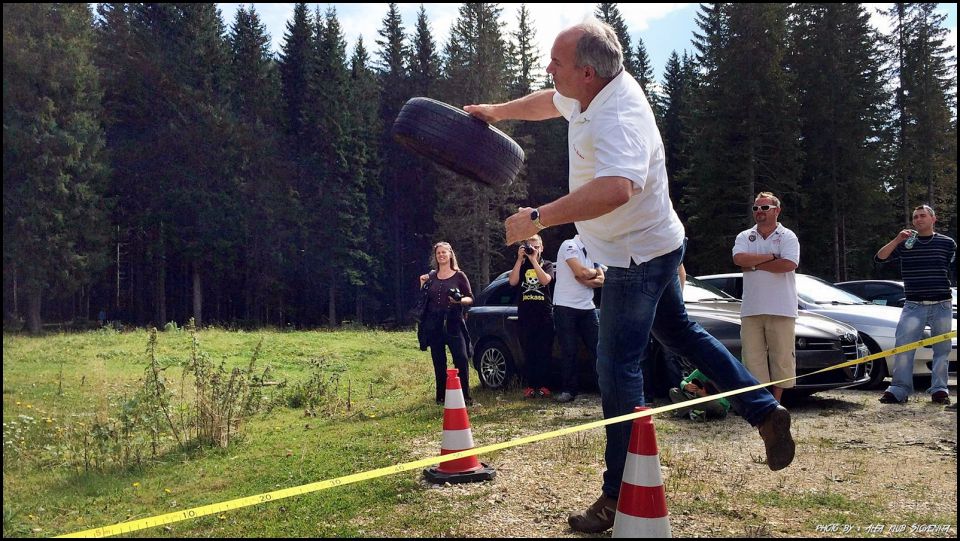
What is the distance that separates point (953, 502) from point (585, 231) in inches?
99.8

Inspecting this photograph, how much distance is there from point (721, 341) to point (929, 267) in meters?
2.32

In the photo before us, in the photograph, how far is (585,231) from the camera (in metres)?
3.26

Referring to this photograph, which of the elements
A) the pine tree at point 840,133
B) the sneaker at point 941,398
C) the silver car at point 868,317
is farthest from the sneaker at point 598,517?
the pine tree at point 840,133

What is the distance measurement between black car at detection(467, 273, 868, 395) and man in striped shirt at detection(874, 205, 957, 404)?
400mm

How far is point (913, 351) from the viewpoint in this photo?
7.30 m

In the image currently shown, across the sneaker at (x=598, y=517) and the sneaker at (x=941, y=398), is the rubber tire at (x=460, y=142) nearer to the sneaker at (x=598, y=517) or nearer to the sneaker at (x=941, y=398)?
the sneaker at (x=598, y=517)

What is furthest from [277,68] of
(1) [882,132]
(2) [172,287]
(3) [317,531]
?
(3) [317,531]

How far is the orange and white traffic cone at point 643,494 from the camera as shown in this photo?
110 inches

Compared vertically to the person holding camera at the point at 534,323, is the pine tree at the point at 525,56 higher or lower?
higher

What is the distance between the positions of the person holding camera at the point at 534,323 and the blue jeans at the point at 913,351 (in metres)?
3.54

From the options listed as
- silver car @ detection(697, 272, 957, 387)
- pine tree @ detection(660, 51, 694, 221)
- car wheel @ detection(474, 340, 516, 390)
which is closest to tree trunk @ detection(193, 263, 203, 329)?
pine tree @ detection(660, 51, 694, 221)

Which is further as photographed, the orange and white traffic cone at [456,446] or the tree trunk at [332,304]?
the tree trunk at [332,304]

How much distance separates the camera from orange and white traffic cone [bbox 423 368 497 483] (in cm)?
426

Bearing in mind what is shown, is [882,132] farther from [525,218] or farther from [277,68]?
[525,218]
